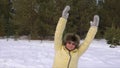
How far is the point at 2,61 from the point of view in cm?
1066

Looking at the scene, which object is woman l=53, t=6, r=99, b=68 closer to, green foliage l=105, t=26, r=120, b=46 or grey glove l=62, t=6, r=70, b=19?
grey glove l=62, t=6, r=70, b=19

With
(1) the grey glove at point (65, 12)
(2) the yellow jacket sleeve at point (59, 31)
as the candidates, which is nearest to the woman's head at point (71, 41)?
(2) the yellow jacket sleeve at point (59, 31)

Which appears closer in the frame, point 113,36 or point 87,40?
point 87,40

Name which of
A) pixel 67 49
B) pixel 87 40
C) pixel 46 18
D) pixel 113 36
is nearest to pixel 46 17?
pixel 46 18

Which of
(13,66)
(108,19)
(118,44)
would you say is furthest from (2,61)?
(108,19)

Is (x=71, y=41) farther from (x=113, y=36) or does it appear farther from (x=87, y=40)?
(x=113, y=36)

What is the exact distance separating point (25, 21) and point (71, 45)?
1836 cm

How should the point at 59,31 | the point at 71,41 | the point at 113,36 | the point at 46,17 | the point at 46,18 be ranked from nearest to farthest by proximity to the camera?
the point at 71,41 < the point at 59,31 < the point at 113,36 < the point at 46,17 < the point at 46,18

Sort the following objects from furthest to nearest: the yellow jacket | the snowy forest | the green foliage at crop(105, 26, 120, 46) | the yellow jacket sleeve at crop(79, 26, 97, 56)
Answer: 1. the snowy forest
2. the green foliage at crop(105, 26, 120, 46)
3. the yellow jacket sleeve at crop(79, 26, 97, 56)
4. the yellow jacket

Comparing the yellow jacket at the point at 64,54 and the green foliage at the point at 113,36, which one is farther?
the green foliage at the point at 113,36

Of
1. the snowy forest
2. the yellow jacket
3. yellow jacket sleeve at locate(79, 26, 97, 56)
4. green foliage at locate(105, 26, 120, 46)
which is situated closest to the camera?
the yellow jacket

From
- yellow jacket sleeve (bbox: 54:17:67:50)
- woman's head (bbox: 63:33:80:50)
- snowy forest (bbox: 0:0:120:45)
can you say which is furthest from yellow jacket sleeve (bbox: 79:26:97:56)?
snowy forest (bbox: 0:0:120:45)

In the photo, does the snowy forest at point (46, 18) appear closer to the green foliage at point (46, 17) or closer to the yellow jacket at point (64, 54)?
the green foliage at point (46, 17)

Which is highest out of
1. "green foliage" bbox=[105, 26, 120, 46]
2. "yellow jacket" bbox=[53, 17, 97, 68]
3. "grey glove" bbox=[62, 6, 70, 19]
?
"grey glove" bbox=[62, 6, 70, 19]
